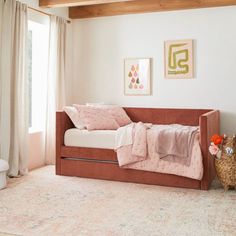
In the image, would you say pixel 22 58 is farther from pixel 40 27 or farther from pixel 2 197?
pixel 2 197

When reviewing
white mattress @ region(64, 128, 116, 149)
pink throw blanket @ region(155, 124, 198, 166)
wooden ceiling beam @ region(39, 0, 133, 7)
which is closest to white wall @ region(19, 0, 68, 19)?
wooden ceiling beam @ region(39, 0, 133, 7)

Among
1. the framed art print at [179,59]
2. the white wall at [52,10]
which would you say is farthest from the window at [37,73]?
the framed art print at [179,59]

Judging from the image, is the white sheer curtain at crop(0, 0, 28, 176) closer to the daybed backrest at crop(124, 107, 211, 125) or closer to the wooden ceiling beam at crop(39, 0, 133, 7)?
the wooden ceiling beam at crop(39, 0, 133, 7)

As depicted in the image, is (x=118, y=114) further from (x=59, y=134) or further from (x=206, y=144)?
(x=206, y=144)

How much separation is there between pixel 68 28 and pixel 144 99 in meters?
1.57

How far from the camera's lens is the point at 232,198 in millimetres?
3273

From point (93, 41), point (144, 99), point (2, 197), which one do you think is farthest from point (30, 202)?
point (93, 41)

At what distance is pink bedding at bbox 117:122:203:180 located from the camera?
11.6 feet

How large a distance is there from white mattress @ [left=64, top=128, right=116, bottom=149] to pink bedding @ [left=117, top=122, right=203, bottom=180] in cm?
19

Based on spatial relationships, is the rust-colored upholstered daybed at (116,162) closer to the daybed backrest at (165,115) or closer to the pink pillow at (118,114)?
the daybed backrest at (165,115)

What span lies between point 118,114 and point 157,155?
1115mm

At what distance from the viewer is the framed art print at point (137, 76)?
4.89m

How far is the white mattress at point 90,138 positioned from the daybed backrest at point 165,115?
86 centimetres

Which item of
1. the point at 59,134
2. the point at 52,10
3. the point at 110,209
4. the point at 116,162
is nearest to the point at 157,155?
the point at 116,162
